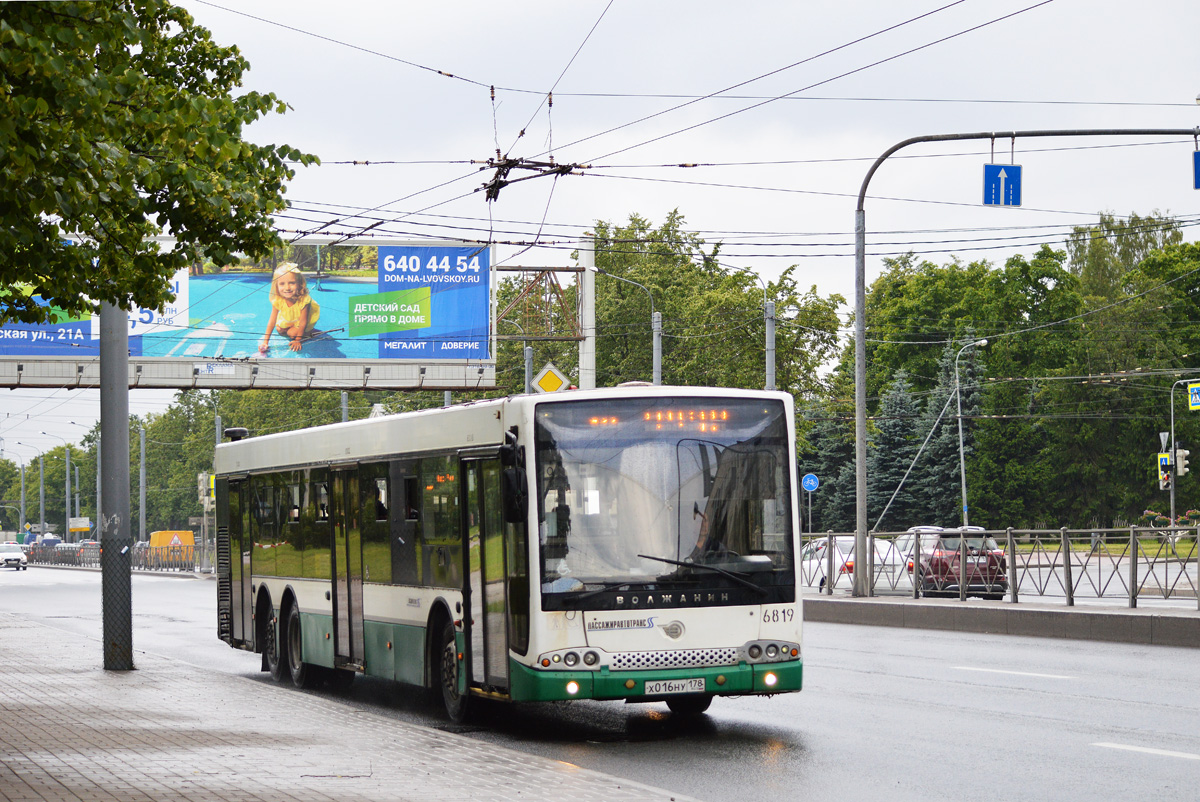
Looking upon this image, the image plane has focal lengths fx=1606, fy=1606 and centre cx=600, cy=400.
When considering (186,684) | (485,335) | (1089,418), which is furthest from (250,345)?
(1089,418)

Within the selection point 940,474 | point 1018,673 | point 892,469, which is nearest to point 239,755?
point 1018,673

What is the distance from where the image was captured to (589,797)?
8281 millimetres

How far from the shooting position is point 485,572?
486 inches

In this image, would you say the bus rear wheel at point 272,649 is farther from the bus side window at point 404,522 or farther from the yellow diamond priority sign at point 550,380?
the yellow diamond priority sign at point 550,380

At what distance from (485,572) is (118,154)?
16.7 ft

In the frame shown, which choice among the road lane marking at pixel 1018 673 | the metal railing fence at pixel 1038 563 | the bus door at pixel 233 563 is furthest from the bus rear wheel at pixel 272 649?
the road lane marking at pixel 1018 673

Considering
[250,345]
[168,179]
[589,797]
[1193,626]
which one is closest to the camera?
[589,797]

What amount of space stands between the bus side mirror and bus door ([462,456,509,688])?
51cm

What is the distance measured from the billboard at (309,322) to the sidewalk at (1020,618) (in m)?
21.5

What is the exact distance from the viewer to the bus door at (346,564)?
15141mm

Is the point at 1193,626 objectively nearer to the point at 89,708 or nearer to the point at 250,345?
the point at 89,708

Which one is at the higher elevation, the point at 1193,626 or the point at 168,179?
the point at 168,179

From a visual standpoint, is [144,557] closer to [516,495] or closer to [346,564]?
[346,564]

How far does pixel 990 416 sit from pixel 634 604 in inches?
2475
